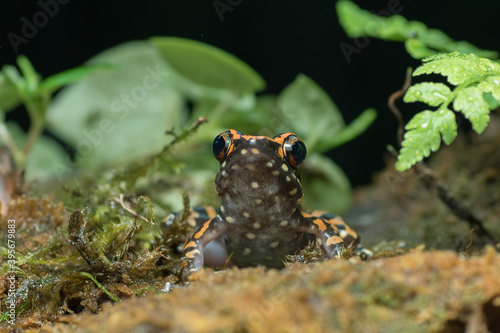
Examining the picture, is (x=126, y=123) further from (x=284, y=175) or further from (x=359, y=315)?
(x=359, y=315)

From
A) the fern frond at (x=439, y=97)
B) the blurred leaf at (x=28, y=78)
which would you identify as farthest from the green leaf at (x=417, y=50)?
the blurred leaf at (x=28, y=78)

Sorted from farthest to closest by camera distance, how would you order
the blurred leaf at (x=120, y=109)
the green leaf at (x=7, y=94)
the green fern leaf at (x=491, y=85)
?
the blurred leaf at (x=120, y=109) → the green leaf at (x=7, y=94) → the green fern leaf at (x=491, y=85)

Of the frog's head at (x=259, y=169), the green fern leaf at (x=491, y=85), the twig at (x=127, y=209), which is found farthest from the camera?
the twig at (x=127, y=209)

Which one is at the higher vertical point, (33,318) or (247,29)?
(33,318)

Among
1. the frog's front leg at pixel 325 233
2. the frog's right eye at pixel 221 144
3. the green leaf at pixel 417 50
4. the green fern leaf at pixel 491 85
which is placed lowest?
the frog's front leg at pixel 325 233

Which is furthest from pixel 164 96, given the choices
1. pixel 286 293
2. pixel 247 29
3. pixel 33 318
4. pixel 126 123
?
pixel 286 293
